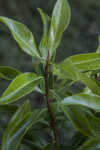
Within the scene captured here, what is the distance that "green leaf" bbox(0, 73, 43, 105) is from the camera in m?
0.50

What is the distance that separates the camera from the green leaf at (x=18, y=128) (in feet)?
1.89

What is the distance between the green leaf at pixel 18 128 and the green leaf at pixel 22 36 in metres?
0.16

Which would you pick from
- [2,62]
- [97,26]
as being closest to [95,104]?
[2,62]

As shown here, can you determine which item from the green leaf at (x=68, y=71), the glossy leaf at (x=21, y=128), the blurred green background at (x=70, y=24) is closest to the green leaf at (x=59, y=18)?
the green leaf at (x=68, y=71)

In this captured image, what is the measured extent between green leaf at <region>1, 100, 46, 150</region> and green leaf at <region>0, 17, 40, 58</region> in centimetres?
16

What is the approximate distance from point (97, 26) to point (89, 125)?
1.68 meters

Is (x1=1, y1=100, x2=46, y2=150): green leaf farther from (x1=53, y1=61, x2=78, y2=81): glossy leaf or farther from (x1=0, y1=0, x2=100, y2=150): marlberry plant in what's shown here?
(x1=53, y1=61, x2=78, y2=81): glossy leaf

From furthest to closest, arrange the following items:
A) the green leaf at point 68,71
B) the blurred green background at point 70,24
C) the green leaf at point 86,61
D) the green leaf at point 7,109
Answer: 1. the blurred green background at point 70,24
2. the green leaf at point 7,109
3. the green leaf at point 86,61
4. the green leaf at point 68,71

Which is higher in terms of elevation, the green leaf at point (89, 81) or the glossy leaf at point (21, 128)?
the green leaf at point (89, 81)

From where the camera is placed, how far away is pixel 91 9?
2127mm

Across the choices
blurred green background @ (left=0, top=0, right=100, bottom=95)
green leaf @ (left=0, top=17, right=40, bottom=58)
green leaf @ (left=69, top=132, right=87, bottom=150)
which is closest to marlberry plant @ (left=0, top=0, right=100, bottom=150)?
green leaf @ (left=0, top=17, right=40, bottom=58)

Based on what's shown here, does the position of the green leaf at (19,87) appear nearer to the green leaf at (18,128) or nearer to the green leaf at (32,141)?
the green leaf at (18,128)

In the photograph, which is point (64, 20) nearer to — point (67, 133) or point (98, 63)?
point (98, 63)

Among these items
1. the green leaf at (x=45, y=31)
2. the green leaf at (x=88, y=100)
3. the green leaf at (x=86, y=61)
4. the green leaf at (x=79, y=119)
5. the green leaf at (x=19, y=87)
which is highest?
the green leaf at (x=45, y=31)
